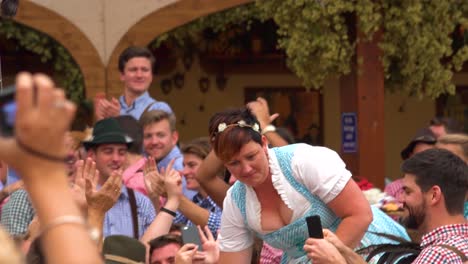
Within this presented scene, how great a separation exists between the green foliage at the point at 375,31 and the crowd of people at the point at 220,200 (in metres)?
3.99

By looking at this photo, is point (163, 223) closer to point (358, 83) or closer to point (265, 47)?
point (358, 83)

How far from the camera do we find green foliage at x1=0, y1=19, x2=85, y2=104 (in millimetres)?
Result: 11734

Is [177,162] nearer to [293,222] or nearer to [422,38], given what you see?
[293,222]

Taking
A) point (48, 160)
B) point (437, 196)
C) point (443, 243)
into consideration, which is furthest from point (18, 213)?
point (48, 160)

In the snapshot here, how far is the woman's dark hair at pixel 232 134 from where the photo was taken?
4320mm

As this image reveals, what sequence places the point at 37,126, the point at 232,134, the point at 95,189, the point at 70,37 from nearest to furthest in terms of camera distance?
the point at 37,126 < the point at 232,134 < the point at 95,189 < the point at 70,37

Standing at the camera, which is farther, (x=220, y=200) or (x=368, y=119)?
(x=368, y=119)

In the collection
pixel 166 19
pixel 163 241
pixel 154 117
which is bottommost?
pixel 163 241

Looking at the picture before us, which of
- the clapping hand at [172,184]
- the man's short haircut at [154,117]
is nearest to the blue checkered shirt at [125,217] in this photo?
the clapping hand at [172,184]

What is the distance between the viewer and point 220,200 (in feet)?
19.5

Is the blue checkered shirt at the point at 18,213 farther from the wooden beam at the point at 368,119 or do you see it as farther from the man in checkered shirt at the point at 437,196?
the wooden beam at the point at 368,119

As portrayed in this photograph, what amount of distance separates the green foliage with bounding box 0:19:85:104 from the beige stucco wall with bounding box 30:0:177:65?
80cm

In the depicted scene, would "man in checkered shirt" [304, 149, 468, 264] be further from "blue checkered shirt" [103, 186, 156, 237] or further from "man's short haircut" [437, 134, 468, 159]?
"blue checkered shirt" [103, 186, 156, 237]

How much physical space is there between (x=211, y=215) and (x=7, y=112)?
13.9 feet
